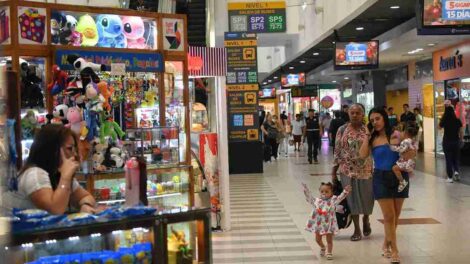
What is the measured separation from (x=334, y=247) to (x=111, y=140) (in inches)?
112

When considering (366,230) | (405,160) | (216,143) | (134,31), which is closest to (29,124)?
(134,31)

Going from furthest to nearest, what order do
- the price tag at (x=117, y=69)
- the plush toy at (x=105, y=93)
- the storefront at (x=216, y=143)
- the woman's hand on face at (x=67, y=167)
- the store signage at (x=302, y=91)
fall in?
the store signage at (x=302, y=91)
the storefront at (x=216, y=143)
the price tag at (x=117, y=69)
the plush toy at (x=105, y=93)
the woman's hand on face at (x=67, y=167)

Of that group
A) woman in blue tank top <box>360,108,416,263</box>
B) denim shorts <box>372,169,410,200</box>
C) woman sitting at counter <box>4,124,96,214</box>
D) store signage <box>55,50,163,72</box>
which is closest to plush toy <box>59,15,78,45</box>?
store signage <box>55,50,163,72</box>

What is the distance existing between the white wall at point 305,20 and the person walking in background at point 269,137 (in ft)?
8.89

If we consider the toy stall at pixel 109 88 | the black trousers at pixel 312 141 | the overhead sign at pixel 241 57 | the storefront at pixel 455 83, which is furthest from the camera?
the black trousers at pixel 312 141

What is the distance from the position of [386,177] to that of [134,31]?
2723 millimetres

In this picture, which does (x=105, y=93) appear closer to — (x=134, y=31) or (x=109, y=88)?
(x=109, y=88)

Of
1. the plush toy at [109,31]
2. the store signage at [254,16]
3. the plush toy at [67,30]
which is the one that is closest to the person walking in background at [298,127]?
the store signage at [254,16]

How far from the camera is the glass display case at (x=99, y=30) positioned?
5453 mm

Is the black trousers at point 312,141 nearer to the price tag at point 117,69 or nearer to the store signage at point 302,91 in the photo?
the store signage at point 302,91

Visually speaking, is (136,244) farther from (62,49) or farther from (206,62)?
(206,62)

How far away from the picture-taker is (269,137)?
19156 millimetres

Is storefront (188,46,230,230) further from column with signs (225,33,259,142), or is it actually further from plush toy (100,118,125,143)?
column with signs (225,33,259,142)

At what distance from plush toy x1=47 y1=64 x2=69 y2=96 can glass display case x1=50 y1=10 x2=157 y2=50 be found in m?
0.35
